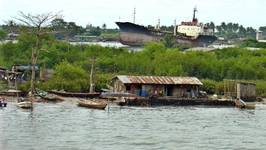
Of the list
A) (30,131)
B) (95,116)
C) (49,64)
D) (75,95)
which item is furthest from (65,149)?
(49,64)

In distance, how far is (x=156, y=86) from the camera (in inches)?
2562

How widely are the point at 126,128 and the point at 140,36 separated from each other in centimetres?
9228

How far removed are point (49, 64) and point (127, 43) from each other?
56752mm

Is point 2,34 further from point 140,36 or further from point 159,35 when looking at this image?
point 159,35

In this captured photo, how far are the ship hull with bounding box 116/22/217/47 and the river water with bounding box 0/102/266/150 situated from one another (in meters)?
73.9

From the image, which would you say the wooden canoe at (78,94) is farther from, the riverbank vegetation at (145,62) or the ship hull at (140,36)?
the ship hull at (140,36)

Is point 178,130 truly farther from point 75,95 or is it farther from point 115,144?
point 75,95

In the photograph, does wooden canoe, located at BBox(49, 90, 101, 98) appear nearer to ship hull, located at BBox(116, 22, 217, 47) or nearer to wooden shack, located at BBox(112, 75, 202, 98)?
wooden shack, located at BBox(112, 75, 202, 98)

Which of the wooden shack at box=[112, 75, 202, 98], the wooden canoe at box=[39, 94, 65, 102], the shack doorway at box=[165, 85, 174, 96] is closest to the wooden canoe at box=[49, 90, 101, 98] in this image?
the wooden canoe at box=[39, 94, 65, 102]

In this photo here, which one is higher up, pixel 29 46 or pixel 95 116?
pixel 29 46

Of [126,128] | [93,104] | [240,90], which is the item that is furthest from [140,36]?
[126,128]

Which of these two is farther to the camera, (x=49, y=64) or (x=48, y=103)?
(x=49, y=64)

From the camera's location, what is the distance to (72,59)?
88812 mm

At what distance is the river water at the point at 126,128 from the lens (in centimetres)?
3675
